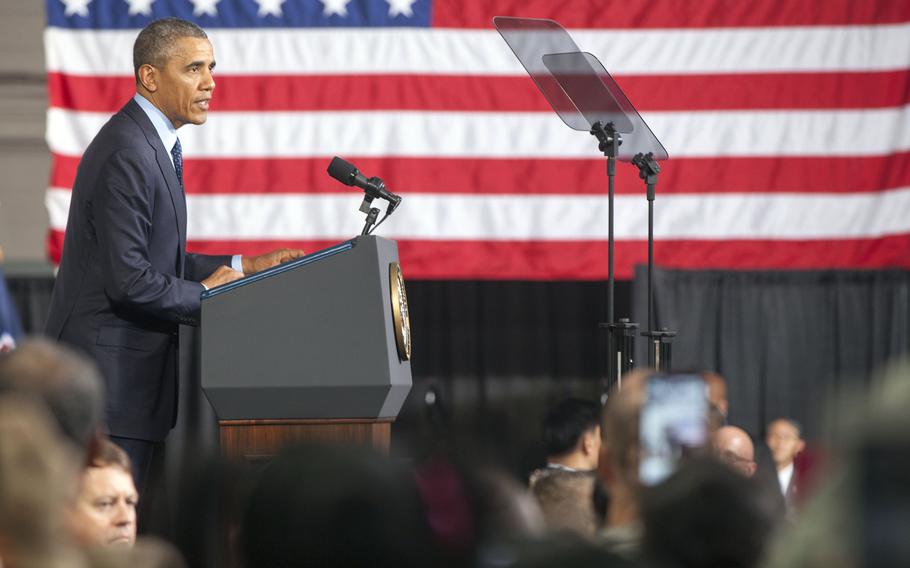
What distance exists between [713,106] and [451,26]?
122 centimetres

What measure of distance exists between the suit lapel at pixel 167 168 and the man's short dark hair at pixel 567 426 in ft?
4.11

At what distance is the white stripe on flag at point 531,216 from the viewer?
561 cm

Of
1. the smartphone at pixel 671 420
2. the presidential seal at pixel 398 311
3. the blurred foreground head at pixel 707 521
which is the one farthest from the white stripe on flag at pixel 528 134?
the blurred foreground head at pixel 707 521

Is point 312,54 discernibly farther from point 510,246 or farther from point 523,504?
point 523,504

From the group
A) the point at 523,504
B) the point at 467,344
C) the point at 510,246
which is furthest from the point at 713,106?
the point at 523,504

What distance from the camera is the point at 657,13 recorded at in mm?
5715

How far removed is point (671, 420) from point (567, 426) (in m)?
2.56

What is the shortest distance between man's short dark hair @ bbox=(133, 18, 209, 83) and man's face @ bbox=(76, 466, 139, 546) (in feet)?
4.73

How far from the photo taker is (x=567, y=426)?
398cm

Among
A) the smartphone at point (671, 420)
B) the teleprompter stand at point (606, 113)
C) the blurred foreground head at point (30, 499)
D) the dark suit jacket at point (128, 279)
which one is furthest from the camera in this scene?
the teleprompter stand at point (606, 113)

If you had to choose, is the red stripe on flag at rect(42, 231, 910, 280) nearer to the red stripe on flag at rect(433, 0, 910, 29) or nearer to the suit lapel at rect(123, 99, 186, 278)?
the red stripe on flag at rect(433, 0, 910, 29)

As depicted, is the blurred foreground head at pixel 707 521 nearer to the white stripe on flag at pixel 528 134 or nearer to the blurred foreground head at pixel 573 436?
the blurred foreground head at pixel 573 436

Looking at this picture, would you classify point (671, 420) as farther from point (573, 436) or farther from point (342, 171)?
point (573, 436)

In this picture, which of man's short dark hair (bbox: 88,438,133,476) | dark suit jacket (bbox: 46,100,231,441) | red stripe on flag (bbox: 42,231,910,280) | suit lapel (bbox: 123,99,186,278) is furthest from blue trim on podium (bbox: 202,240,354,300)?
red stripe on flag (bbox: 42,231,910,280)
